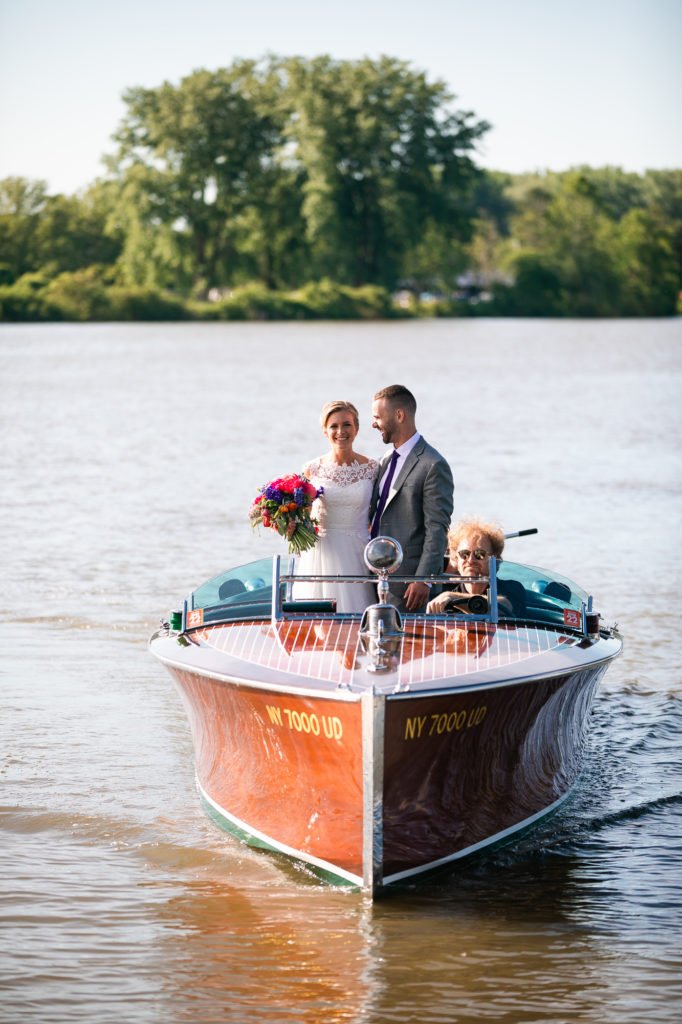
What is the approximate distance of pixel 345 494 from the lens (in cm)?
739

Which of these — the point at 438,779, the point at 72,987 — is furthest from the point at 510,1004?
the point at 72,987

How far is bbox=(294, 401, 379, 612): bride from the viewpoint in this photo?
7.38 m

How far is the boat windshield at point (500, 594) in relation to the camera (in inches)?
291

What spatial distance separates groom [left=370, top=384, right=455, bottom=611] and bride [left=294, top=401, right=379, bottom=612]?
19cm

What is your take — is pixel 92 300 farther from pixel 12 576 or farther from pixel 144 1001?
pixel 144 1001

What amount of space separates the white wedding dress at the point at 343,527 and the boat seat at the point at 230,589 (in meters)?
0.35

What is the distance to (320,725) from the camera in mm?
6070

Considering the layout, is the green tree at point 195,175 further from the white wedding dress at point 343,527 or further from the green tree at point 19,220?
the white wedding dress at point 343,527

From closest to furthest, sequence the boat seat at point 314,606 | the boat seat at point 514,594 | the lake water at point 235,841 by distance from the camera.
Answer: the lake water at point 235,841 < the boat seat at point 314,606 < the boat seat at point 514,594

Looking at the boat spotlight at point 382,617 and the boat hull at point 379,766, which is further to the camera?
the boat spotlight at point 382,617

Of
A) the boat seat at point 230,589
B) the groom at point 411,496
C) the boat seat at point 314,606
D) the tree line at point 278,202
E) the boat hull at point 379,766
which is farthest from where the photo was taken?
the tree line at point 278,202

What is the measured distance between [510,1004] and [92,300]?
7070 cm

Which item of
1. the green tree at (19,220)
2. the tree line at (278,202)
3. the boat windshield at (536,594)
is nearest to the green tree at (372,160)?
the tree line at (278,202)

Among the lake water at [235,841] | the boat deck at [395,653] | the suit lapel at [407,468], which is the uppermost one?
the suit lapel at [407,468]
